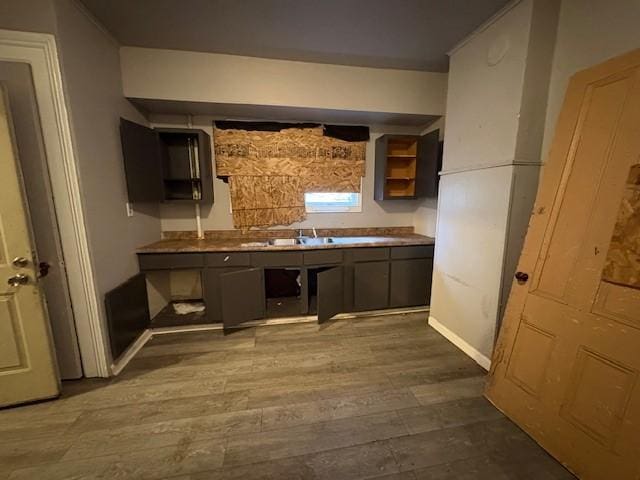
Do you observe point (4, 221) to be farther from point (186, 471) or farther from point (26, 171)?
point (186, 471)

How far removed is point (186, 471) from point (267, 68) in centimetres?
310

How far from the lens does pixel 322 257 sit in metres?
A: 2.77

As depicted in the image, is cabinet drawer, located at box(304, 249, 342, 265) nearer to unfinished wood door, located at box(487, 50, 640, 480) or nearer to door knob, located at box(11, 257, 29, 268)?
unfinished wood door, located at box(487, 50, 640, 480)

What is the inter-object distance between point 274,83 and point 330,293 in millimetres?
2190

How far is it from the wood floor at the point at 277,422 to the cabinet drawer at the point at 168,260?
0.78 m

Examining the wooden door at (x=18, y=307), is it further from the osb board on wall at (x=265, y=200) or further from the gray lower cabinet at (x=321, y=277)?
the osb board on wall at (x=265, y=200)

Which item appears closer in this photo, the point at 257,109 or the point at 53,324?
the point at 53,324

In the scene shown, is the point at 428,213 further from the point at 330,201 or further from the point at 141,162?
the point at 141,162

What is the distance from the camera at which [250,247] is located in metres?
2.65

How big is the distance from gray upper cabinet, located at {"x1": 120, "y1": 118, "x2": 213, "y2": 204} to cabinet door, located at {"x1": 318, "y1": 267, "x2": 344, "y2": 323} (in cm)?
157

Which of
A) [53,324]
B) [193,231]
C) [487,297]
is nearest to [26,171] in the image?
[53,324]

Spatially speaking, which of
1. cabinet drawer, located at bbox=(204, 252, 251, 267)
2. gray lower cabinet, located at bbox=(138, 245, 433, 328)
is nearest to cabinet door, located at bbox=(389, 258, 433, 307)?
gray lower cabinet, located at bbox=(138, 245, 433, 328)

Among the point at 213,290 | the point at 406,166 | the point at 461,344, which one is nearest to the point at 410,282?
the point at 461,344

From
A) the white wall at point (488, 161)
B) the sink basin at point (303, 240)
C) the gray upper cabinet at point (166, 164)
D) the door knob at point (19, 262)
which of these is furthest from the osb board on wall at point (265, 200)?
the door knob at point (19, 262)
